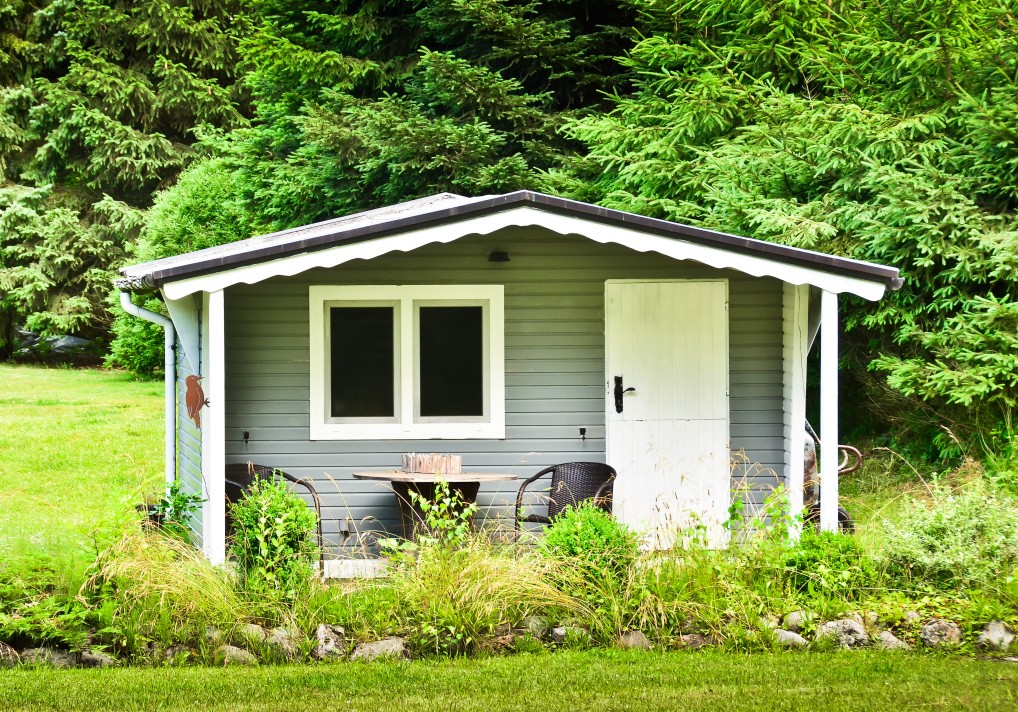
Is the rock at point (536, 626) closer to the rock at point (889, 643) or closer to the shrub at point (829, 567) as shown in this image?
the shrub at point (829, 567)

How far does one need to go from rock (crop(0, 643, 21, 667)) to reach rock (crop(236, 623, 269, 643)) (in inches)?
44.3

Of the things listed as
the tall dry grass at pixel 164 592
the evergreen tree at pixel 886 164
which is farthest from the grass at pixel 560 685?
the evergreen tree at pixel 886 164

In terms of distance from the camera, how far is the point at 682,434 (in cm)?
875

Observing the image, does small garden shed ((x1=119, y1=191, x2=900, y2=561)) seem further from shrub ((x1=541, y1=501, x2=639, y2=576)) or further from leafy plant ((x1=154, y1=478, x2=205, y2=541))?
shrub ((x1=541, y1=501, x2=639, y2=576))

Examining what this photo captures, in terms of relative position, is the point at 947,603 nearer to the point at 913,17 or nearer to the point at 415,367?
the point at 415,367

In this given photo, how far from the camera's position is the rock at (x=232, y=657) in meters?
5.94

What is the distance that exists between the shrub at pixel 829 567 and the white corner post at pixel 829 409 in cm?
66

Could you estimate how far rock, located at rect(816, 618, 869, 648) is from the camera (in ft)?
20.4

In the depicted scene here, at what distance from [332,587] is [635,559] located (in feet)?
5.66

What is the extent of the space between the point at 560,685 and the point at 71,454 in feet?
34.8

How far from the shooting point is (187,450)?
9586 mm

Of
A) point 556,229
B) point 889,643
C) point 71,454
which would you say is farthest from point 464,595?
point 71,454

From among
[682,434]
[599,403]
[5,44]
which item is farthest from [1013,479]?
[5,44]

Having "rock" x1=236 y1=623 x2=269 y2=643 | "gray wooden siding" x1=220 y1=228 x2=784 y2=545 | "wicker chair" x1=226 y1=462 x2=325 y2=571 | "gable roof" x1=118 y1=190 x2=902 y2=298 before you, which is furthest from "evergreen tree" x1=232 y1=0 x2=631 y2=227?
"rock" x1=236 y1=623 x2=269 y2=643
